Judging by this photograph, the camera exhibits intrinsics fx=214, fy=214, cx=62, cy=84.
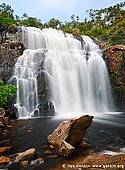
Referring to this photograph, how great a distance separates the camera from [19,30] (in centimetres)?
2697

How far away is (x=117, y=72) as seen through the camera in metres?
24.3

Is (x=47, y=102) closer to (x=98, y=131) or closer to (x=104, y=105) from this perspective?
Answer: (x=104, y=105)

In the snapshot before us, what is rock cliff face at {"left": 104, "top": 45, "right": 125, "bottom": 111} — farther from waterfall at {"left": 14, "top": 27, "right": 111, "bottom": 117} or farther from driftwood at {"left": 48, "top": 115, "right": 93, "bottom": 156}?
driftwood at {"left": 48, "top": 115, "right": 93, "bottom": 156}

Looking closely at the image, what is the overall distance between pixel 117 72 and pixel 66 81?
6323 mm

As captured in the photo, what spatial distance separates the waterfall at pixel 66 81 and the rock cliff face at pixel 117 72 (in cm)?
68

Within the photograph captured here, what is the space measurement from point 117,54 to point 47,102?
10.9 meters

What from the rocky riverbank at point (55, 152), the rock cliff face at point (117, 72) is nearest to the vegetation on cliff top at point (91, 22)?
the rock cliff face at point (117, 72)

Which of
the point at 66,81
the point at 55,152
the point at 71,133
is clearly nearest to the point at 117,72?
the point at 66,81

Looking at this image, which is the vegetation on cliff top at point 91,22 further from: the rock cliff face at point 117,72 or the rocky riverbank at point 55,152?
the rocky riverbank at point 55,152

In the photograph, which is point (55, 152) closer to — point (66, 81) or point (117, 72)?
point (66, 81)

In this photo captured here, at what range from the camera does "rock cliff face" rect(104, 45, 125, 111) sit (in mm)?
23500

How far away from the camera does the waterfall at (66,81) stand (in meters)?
19.7

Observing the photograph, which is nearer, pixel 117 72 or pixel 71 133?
pixel 71 133

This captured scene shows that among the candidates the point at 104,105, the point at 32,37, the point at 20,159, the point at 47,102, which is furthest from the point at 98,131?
the point at 32,37
